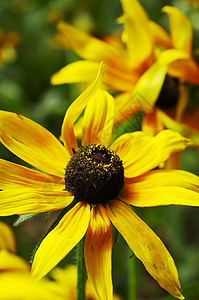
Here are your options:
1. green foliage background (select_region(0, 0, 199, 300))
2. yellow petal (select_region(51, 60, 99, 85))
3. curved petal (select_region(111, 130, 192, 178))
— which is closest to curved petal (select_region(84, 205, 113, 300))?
curved petal (select_region(111, 130, 192, 178))

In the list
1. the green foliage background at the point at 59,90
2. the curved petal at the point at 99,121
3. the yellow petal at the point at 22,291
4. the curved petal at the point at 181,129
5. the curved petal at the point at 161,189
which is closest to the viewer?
the yellow petal at the point at 22,291

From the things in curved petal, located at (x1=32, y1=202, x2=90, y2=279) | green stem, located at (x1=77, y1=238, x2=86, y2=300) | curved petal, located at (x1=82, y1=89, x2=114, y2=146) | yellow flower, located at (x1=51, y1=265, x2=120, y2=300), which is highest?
curved petal, located at (x1=82, y1=89, x2=114, y2=146)

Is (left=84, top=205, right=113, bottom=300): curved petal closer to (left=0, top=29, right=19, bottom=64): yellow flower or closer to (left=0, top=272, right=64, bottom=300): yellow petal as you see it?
(left=0, top=272, right=64, bottom=300): yellow petal

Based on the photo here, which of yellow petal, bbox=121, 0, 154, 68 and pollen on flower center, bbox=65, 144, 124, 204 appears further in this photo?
yellow petal, bbox=121, 0, 154, 68

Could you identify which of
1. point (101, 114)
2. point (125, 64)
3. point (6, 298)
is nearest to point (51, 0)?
point (125, 64)

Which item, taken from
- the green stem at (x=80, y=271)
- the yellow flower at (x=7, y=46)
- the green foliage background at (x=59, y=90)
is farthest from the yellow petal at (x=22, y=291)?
the yellow flower at (x=7, y=46)

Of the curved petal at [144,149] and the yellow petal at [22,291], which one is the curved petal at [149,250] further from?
the yellow petal at [22,291]

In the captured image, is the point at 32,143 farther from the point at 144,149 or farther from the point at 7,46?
the point at 7,46

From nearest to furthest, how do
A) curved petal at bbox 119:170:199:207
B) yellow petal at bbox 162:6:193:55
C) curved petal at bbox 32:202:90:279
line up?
curved petal at bbox 32:202:90:279, curved petal at bbox 119:170:199:207, yellow petal at bbox 162:6:193:55
